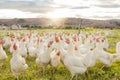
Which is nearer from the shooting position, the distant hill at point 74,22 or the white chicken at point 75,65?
the white chicken at point 75,65

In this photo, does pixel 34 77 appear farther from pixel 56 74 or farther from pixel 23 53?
pixel 23 53

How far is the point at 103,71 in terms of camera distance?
1150 cm

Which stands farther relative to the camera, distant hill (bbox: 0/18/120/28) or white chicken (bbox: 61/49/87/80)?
distant hill (bbox: 0/18/120/28)

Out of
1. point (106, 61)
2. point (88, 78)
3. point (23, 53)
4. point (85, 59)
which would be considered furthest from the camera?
point (23, 53)

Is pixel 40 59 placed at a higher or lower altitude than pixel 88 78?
higher

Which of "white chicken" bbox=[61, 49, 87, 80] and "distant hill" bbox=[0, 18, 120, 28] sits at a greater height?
"white chicken" bbox=[61, 49, 87, 80]

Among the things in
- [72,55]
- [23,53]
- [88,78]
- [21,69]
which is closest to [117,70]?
[88,78]

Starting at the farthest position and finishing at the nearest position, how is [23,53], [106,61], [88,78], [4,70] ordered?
[23,53]
[4,70]
[106,61]
[88,78]

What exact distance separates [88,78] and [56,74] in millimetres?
1527

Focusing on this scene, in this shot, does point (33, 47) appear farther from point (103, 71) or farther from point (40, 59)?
point (103, 71)

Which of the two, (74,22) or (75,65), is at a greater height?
(75,65)

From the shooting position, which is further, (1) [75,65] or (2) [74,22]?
(2) [74,22]

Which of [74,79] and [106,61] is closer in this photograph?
[74,79]

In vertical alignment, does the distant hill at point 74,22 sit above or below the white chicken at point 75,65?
below
